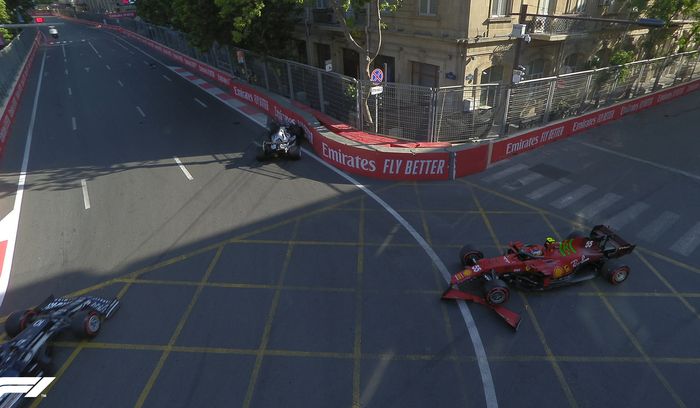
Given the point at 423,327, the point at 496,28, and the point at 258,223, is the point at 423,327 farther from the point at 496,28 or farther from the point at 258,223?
the point at 496,28

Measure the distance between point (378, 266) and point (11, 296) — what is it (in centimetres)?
846

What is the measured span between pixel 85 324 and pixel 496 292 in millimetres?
7999

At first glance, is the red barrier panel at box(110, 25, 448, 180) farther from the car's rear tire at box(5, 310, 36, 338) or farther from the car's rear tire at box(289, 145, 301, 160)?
the car's rear tire at box(5, 310, 36, 338)

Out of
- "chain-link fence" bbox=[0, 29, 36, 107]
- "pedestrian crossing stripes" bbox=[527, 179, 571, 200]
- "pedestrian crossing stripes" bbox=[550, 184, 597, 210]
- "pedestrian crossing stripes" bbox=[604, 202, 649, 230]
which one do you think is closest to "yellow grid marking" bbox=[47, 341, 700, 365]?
"pedestrian crossing stripes" bbox=[604, 202, 649, 230]

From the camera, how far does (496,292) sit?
7.81m

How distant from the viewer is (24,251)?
10414 mm

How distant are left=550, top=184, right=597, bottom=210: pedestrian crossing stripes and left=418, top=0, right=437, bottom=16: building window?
9.88 metres

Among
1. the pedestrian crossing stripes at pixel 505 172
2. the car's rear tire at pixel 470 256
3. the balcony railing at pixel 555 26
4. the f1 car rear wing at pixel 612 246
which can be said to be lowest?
the pedestrian crossing stripes at pixel 505 172

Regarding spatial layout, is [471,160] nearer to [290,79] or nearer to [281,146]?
[281,146]

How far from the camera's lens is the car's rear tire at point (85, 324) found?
24.2ft

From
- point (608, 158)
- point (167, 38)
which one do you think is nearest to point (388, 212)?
point (608, 158)

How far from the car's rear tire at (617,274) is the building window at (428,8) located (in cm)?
1318

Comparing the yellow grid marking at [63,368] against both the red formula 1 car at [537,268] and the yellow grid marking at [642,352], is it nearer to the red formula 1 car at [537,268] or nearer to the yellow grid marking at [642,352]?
the red formula 1 car at [537,268]

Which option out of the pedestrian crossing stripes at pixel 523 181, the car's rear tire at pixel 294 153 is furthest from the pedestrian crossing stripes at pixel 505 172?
the car's rear tire at pixel 294 153
